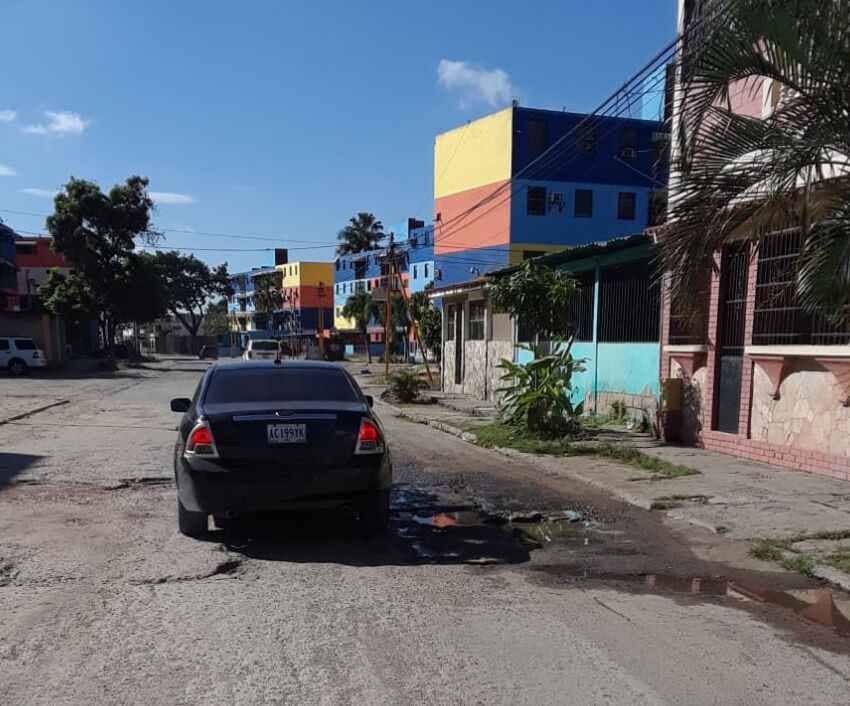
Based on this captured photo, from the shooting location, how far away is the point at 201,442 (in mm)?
5773

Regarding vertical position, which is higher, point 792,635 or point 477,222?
point 477,222

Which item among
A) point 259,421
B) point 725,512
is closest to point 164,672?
point 259,421

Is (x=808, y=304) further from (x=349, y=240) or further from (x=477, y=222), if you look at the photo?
(x=349, y=240)

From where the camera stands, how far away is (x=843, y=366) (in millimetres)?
8750

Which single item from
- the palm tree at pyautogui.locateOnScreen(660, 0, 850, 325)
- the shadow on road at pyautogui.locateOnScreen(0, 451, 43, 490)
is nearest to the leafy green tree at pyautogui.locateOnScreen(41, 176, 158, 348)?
the shadow on road at pyautogui.locateOnScreen(0, 451, 43, 490)

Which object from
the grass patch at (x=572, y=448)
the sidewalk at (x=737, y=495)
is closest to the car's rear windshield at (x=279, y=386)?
the sidewalk at (x=737, y=495)

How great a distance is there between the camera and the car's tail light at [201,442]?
226 inches

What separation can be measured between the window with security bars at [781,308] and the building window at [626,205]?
116 feet

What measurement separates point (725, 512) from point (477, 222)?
3900 centimetres

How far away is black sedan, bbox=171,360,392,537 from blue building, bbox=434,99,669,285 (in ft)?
117

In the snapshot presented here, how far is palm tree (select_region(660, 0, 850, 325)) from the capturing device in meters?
5.22

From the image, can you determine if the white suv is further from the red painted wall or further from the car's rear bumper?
the car's rear bumper

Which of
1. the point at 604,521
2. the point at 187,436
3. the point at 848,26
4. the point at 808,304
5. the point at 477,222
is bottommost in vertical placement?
the point at 604,521

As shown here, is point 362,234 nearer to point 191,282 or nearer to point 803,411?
point 191,282
